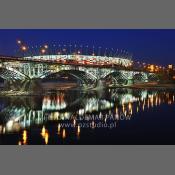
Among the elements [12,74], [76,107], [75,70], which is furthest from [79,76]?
[76,107]

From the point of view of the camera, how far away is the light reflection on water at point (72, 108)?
9.52 metres

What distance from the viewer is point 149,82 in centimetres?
1140

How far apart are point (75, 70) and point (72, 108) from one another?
2091 mm

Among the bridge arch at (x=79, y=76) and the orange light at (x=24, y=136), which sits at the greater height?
the bridge arch at (x=79, y=76)

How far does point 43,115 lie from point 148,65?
293 cm

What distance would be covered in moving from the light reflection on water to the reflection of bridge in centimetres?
39

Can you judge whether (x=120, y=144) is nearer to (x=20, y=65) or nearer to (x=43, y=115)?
(x=43, y=115)

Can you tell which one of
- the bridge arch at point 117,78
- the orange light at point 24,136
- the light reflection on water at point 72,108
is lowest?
the orange light at point 24,136

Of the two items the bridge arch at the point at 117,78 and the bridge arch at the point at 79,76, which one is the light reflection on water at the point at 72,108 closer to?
the bridge arch at the point at 117,78

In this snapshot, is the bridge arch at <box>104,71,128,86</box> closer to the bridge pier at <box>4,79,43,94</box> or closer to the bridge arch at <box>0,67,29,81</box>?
the bridge pier at <box>4,79,43,94</box>

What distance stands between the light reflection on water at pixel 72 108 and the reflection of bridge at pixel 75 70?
1.27 ft

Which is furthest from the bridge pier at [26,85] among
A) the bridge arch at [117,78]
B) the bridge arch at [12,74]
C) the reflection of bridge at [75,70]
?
the bridge arch at [117,78]

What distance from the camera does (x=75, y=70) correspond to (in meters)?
13.0

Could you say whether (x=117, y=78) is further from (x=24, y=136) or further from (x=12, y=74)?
(x=24, y=136)
